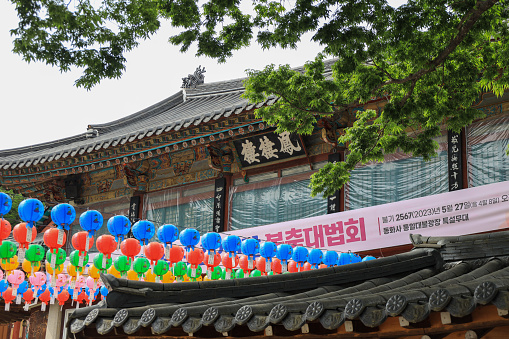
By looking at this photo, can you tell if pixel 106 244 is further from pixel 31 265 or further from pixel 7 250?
pixel 7 250

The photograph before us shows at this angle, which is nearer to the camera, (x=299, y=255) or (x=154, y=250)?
(x=154, y=250)

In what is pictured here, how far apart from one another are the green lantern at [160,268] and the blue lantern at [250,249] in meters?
1.41

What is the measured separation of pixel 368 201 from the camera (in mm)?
11930

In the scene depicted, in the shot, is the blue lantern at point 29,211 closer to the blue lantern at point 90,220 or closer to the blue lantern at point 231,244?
the blue lantern at point 90,220

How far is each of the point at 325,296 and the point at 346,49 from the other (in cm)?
276

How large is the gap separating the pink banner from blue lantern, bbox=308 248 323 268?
131 cm

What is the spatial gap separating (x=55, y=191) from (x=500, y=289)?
14.8 metres

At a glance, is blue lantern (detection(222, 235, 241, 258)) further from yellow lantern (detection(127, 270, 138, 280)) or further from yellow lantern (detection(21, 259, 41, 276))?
yellow lantern (detection(21, 259, 41, 276))

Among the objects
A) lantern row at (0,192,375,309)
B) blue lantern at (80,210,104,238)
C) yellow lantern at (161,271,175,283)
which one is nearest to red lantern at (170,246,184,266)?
lantern row at (0,192,375,309)

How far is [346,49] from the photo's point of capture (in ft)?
20.3

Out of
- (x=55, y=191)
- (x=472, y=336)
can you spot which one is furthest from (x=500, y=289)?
(x=55, y=191)

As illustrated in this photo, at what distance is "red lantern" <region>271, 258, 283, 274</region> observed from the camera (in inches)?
405

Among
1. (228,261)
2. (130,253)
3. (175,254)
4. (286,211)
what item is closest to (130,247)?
(130,253)

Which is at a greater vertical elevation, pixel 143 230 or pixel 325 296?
pixel 143 230
